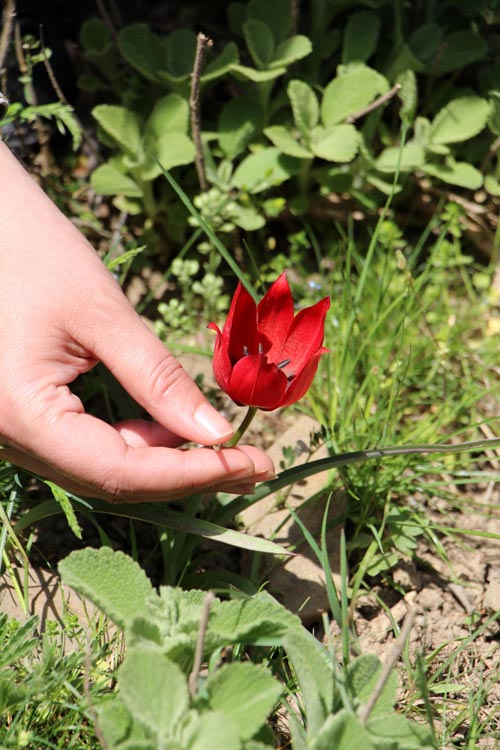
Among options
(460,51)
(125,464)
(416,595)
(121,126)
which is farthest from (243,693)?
(460,51)

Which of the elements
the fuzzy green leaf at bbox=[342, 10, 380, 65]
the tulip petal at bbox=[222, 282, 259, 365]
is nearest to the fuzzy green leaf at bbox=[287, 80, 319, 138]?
the fuzzy green leaf at bbox=[342, 10, 380, 65]

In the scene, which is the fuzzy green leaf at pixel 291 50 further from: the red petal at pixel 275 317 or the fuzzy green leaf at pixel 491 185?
the red petal at pixel 275 317

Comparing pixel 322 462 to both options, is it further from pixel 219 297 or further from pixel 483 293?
pixel 483 293

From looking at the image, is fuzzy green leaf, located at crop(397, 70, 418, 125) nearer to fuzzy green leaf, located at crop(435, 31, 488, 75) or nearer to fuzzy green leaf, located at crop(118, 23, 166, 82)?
fuzzy green leaf, located at crop(435, 31, 488, 75)

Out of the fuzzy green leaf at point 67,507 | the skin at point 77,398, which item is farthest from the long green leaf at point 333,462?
the fuzzy green leaf at point 67,507

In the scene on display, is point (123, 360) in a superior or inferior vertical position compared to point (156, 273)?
superior

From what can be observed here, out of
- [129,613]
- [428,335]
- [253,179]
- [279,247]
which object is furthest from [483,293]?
[129,613]

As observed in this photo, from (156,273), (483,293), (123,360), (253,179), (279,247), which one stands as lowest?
(483,293)
